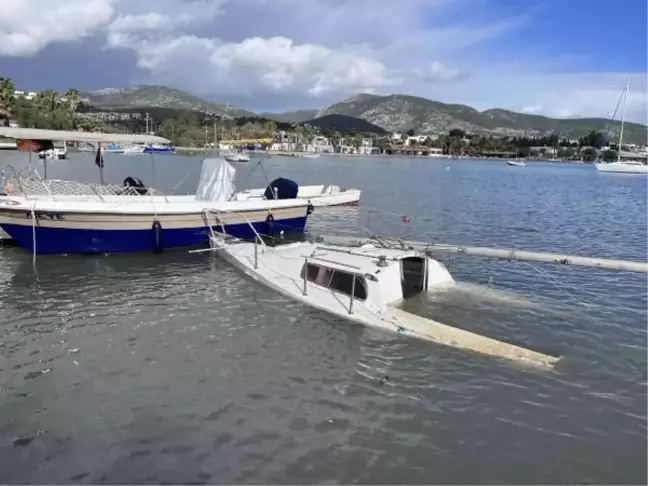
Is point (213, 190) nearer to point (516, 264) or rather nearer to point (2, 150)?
point (516, 264)

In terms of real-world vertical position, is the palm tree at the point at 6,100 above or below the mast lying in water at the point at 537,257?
above

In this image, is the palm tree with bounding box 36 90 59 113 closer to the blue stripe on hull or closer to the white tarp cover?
the white tarp cover

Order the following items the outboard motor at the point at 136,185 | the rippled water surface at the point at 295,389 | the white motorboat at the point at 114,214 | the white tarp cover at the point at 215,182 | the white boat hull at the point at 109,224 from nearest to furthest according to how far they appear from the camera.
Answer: the rippled water surface at the point at 295,389
the white boat hull at the point at 109,224
the white motorboat at the point at 114,214
the white tarp cover at the point at 215,182
the outboard motor at the point at 136,185

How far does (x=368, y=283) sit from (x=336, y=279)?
1.60 meters

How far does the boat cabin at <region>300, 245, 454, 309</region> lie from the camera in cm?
1731

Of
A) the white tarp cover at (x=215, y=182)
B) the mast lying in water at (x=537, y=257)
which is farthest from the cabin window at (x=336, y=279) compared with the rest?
the white tarp cover at (x=215, y=182)

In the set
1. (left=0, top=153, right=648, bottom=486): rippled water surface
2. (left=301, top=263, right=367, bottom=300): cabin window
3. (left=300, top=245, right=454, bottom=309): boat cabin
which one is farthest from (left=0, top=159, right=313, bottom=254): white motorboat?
(left=301, top=263, right=367, bottom=300): cabin window

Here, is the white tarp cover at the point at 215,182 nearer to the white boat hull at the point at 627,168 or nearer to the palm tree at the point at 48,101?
the palm tree at the point at 48,101

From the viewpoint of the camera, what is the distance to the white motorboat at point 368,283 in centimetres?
1516

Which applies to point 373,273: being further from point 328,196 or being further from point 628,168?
point 628,168

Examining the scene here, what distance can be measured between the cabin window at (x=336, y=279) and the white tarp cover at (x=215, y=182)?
40.7 feet

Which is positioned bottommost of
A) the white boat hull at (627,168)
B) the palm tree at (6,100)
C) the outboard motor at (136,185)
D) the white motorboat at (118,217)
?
the white motorboat at (118,217)

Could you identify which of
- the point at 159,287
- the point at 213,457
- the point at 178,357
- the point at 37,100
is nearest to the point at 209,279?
the point at 159,287

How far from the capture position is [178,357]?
13.9m
